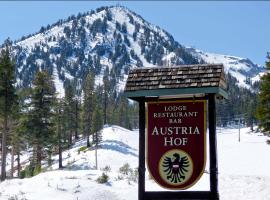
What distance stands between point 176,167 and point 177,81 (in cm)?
218

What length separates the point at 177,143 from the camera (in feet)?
40.9

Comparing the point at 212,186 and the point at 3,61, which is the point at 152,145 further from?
the point at 3,61

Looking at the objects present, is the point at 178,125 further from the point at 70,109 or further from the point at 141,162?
the point at 70,109

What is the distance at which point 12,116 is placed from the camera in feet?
160

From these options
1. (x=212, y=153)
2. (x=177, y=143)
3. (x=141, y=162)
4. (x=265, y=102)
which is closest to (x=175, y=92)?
(x=177, y=143)

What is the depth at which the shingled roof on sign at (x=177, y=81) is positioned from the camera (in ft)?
40.9

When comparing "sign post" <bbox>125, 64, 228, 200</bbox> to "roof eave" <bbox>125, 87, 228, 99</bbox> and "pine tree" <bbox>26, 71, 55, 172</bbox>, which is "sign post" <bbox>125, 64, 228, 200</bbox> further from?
"pine tree" <bbox>26, 71, 55, 172</bbox>

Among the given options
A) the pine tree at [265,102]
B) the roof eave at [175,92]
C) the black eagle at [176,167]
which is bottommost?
the black eagle at [176,167]

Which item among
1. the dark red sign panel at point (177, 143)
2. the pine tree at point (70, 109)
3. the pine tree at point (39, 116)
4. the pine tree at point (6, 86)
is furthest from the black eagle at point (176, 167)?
the pine tree at point (70, 109)

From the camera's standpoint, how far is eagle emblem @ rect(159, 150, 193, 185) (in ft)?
40.5

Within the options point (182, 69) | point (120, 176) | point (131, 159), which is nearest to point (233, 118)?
point (131, 159)

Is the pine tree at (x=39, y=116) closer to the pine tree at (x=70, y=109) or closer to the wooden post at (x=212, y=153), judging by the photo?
the pine tree at (x=70, y=109)

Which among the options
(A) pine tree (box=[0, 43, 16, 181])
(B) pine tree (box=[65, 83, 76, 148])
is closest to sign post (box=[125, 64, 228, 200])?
(A) pine tree (box=[0, 43, 16, 181])

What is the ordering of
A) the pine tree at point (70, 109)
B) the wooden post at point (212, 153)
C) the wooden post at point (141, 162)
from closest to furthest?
1. the wooden post at point (212, 153)
2. the wooden post at point (141, 162)
3. the pine tree at point (70, 109)
